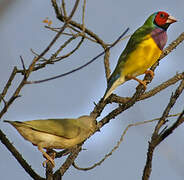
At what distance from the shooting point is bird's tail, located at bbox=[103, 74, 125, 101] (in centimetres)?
403

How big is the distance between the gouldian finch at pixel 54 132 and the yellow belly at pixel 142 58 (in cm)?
121

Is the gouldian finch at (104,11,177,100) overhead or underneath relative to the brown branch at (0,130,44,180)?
overhead

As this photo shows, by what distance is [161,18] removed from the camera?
17.3 feet

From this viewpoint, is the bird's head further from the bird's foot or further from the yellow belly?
the bird's foot

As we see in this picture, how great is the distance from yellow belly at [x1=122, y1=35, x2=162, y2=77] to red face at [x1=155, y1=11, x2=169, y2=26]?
0.57 metres

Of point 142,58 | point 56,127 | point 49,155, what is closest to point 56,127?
point 56,127

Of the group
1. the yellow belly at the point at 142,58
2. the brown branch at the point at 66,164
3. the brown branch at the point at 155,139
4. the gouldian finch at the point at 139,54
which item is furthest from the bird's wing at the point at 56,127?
the yellow belly at the point at 142,58

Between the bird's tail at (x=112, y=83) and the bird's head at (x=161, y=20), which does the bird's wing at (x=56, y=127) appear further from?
the bird's head at (x=161, y=20)

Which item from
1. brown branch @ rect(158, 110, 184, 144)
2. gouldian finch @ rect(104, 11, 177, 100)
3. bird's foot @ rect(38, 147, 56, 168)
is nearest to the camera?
brown branch @ rect(158, 110, 184, 144)

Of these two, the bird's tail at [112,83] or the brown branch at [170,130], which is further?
the bird's tail at [112,83]

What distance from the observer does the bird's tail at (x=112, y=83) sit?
13.2 ft

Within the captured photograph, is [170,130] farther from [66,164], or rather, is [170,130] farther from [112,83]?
[112,83]

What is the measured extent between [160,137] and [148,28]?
3009mm

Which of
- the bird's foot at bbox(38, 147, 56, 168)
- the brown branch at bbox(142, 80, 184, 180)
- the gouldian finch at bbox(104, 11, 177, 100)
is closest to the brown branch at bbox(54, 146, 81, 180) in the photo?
the bird's foot at bbox(38, 147, 56, 168)
